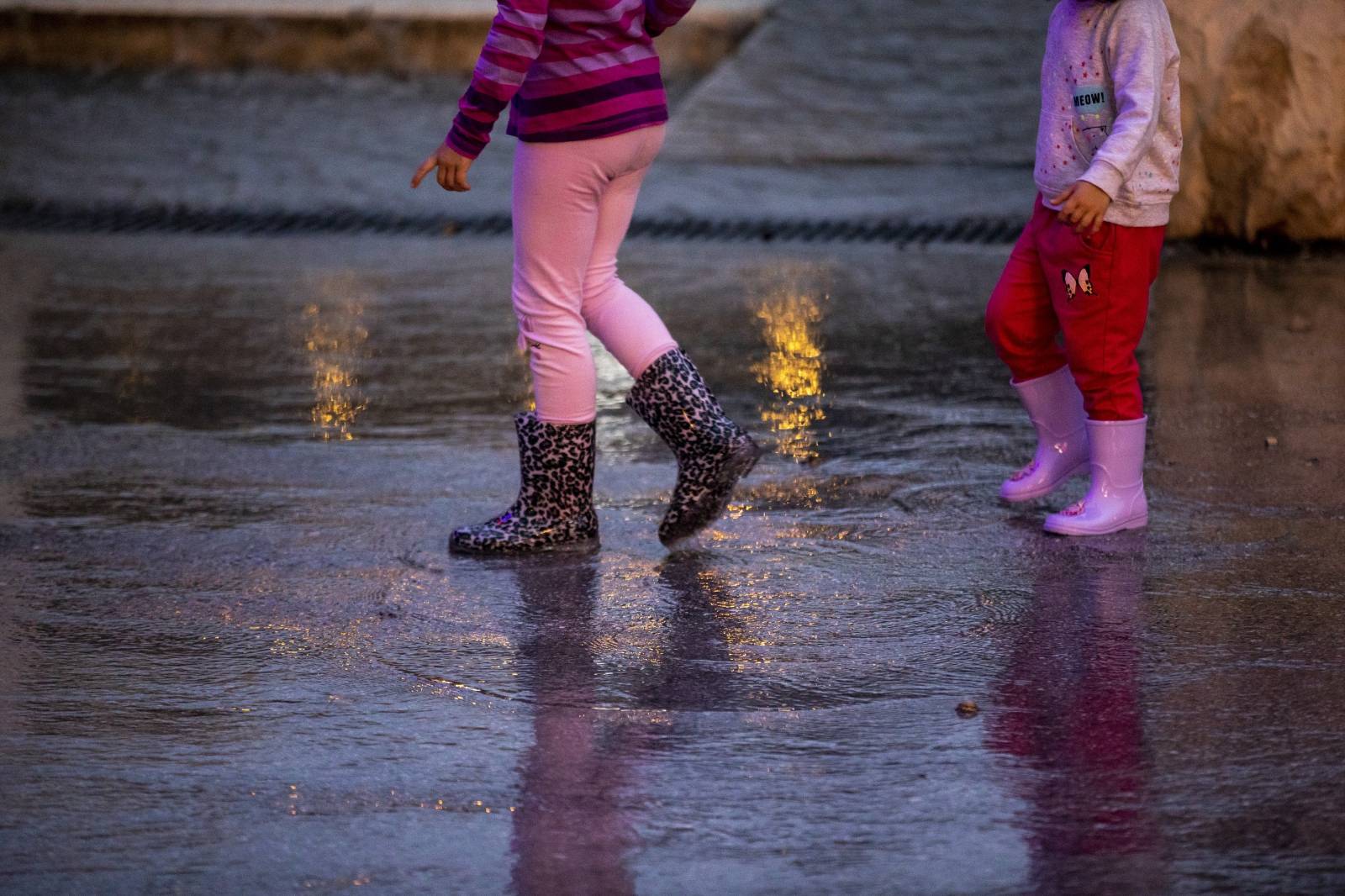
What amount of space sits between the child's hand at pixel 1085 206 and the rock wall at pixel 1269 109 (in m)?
3.57

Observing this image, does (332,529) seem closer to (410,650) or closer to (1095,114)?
(410,650)

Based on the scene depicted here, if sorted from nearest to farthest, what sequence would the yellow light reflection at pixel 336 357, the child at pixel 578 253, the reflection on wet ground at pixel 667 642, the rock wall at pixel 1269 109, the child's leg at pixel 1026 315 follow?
1. the reflection on wet ground at pixel 667 642
2. the child at pixel 578 253
3. the child's leg at pixel 1026 315
4. the yellow light reflection at pixel 336 357
5. the rock wall at pixel 1269 109

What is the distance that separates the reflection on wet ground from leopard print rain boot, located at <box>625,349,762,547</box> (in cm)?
10

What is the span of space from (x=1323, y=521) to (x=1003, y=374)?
67.1 inches

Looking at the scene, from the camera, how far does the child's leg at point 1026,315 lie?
4043 mm

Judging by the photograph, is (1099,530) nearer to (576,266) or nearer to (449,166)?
(576,266)

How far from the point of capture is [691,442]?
386 centimetres

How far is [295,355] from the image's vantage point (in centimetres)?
594

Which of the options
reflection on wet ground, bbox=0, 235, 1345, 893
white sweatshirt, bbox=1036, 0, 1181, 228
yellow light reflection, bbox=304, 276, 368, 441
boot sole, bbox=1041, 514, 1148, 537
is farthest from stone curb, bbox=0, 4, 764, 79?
boot sole, bbox=1041, 514, 1148, 537

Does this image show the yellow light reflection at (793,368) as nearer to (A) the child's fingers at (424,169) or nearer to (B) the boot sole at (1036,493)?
(B) the boot sole at (1036,493)

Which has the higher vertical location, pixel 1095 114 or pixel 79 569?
pixel 1095 114

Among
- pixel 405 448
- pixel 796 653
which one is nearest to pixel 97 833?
pixel 796 653

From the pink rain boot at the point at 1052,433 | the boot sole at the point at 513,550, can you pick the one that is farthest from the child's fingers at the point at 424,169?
the pink rain boot at the point at 1052,433

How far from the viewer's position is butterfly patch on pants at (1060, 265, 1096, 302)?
12.6 ft
